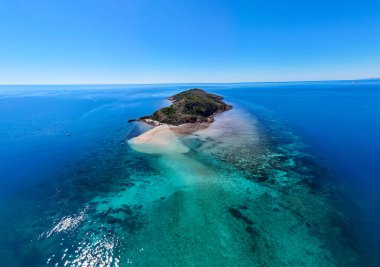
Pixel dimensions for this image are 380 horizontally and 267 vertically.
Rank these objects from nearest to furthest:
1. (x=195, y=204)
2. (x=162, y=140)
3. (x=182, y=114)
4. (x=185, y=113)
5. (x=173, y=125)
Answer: (x=195, y=204) < (x=162, y=140) < (x=173, y=125) < (x=182, y=114) < (x=185, y=113)

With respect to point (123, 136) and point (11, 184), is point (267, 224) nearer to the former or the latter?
point (11, 184)

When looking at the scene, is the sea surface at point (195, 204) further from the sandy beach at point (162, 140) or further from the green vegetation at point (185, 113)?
the green vegetation at point (185, 113)

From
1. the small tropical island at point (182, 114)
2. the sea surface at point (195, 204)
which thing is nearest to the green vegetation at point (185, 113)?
the small tropical island at point (182, 114)

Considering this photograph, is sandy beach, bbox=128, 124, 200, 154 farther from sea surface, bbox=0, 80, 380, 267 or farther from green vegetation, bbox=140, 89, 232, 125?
green vegetation, bbox=140, 89, 232, 125

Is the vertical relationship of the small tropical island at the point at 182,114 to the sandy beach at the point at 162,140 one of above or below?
above

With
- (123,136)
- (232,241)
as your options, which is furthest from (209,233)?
(123,136)

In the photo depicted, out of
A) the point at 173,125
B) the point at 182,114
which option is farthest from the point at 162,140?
the point at 182,114

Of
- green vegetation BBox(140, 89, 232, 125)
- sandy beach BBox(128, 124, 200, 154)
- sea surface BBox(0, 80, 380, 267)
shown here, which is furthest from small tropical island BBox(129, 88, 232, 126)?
sea surface BBox(0, 80, 380, 267)

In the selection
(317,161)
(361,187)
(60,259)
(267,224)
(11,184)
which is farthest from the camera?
(317,161)

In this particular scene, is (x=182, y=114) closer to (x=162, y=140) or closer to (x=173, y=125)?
(x=173, y=125)
